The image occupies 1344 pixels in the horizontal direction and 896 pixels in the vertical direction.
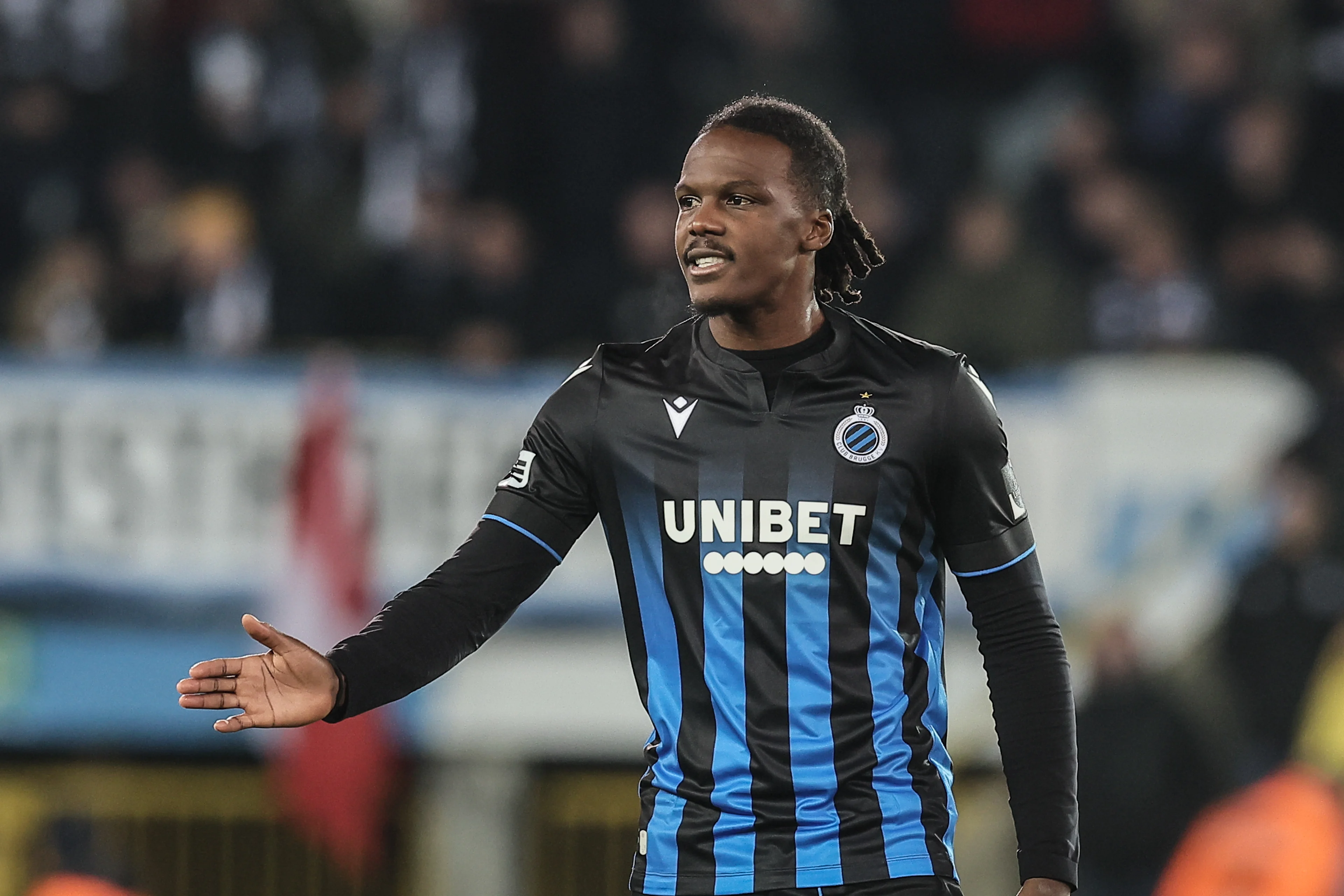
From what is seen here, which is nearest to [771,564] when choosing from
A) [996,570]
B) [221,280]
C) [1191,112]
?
[996,570]

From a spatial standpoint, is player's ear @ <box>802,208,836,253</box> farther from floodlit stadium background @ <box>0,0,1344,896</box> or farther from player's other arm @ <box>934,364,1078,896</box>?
floodlit stadium background @ <box>0,0,1344,896</box>

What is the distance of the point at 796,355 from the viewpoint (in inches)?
119

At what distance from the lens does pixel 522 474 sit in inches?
120

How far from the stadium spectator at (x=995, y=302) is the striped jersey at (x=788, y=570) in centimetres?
493

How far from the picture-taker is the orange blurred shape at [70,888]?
7.77m

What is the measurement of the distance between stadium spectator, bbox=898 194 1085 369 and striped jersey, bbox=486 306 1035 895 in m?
4.93

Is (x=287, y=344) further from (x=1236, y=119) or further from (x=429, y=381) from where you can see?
(x=1236, y=119)

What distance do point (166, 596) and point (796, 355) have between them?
Answer: 17.8 feet

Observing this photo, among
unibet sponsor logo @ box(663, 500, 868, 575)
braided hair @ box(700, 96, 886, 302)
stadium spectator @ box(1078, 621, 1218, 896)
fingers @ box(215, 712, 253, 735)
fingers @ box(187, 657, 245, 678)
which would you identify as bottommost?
stadium spectator @ box(1078, 621, 1218, 896)

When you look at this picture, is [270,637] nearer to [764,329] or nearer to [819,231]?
[764,329]

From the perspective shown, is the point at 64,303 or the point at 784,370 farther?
the point at 64,303

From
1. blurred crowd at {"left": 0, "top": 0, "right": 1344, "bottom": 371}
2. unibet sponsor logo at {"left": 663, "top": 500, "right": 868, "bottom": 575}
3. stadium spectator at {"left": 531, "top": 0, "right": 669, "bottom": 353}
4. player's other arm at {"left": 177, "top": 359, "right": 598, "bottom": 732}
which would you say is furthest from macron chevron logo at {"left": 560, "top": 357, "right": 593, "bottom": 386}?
stadium spectator at {"left": 531, "top": 0, "right": 669, "bottom": 353}

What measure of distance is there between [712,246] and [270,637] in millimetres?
901

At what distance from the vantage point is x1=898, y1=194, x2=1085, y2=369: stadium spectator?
789 cm
